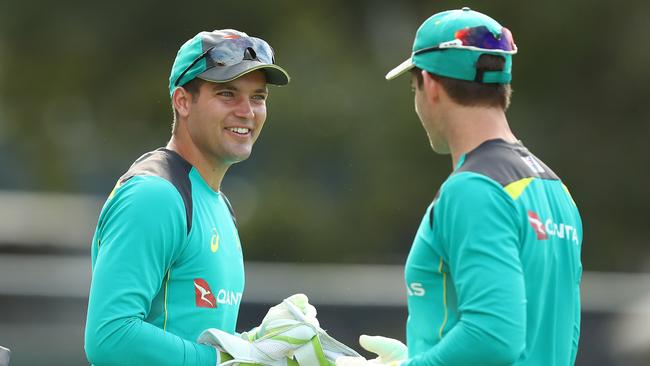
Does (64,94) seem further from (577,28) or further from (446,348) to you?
(446,348)

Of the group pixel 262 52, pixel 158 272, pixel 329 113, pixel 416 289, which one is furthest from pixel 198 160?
pixel 329 113

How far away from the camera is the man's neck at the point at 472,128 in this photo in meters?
3.53

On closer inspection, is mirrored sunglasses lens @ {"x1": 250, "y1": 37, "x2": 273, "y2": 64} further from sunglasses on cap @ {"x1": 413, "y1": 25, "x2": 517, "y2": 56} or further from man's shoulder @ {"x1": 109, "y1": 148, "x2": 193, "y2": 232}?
sunglasses on cap @ {"x1": 413, "y1": 25, "x2": 517, "y2": 56}

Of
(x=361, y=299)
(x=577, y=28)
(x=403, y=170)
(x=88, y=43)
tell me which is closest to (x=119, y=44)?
(x=88, y=43)

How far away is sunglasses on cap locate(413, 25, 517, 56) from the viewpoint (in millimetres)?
3529

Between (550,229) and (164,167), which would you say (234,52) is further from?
(550,229)

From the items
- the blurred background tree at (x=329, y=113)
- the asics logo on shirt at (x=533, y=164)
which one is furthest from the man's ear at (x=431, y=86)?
the blurred background tree at (x=329, y=113)

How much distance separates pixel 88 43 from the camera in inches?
724

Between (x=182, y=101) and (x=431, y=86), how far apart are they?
1125 mm

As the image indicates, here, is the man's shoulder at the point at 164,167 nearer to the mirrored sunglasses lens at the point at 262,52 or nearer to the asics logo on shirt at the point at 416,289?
the mirrored sunglasses lens at the point at 262,52

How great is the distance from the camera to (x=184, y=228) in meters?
3.87

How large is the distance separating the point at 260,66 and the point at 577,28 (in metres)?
14.0

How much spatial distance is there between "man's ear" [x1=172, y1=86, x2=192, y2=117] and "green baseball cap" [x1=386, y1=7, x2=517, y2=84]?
1031 millimetres

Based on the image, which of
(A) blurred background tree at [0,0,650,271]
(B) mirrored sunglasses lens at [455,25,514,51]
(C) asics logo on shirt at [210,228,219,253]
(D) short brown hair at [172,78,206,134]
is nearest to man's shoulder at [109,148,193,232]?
(C) asics logo on shirt at [210,228,219,253]
